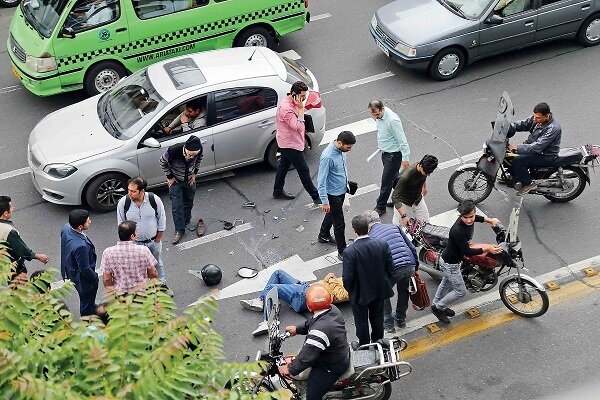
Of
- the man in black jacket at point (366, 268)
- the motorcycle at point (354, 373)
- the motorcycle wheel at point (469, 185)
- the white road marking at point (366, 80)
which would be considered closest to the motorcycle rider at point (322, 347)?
the motorcycle at point (354, 373)

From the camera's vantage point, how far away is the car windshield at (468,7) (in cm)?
1418

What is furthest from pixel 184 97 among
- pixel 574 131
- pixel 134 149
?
pixel 574 131

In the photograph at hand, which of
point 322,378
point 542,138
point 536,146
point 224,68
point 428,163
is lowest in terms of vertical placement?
point 322,378

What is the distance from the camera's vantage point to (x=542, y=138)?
1091cm

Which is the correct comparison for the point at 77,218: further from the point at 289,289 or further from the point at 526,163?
the point at 526,163

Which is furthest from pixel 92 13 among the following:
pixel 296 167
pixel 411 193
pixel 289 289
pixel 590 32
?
pixel 590 32

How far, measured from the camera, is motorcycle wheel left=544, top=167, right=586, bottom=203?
1125 cm

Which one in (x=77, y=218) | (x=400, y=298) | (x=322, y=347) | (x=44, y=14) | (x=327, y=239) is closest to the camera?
(x=322, y=347)

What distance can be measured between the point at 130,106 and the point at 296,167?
2.47 metres

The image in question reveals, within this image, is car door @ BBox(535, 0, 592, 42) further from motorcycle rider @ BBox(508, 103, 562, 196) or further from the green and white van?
the green and white van

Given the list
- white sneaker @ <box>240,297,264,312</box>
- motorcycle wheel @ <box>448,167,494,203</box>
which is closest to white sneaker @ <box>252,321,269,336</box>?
white sneaker @ <box>240,297,264,312</box>

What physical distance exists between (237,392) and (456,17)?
1009cm

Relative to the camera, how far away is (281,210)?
38.7 ft

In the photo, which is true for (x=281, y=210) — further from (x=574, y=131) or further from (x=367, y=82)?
(x=574, y=131)
